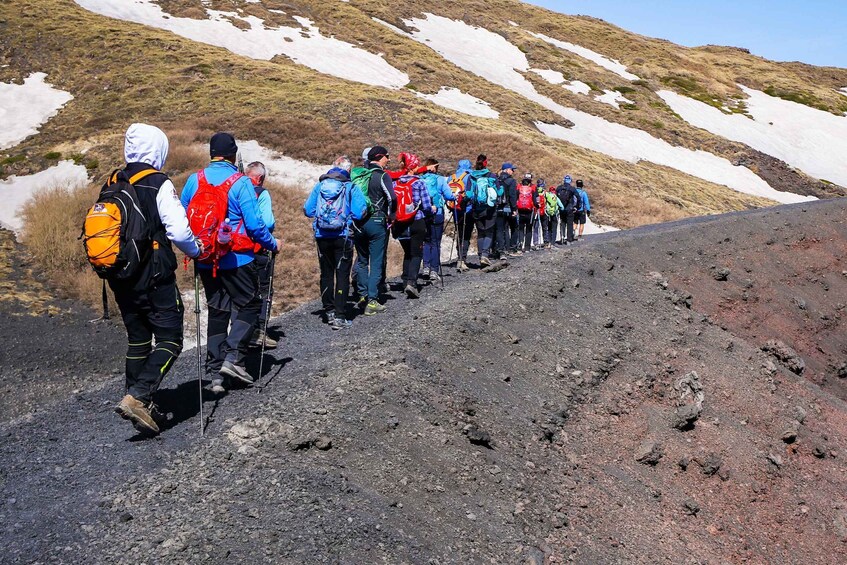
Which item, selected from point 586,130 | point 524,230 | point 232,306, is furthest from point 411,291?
point 586,130

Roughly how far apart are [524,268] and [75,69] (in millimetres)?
36061

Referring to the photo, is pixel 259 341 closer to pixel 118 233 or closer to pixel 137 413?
pixel 137 413

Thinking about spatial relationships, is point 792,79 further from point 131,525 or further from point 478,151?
point 131,525

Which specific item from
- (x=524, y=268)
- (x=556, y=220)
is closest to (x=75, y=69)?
(x=556, y=220)

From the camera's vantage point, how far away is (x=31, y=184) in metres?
26.4

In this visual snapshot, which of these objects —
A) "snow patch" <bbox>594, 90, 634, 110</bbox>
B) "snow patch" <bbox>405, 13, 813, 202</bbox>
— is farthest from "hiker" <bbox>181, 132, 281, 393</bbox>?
"snow patch" <bbox>594, 90, 634, 110</bbox>

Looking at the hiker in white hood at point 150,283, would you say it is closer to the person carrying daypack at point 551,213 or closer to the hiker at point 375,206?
the hiker at point 375,206

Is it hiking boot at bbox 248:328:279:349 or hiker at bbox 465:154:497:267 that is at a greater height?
hiker at bbox 465:154:497:267

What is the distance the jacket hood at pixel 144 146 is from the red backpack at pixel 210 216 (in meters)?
0.70

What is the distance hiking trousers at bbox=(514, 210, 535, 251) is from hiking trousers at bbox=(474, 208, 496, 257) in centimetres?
243

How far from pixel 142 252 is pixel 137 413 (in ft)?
4.69

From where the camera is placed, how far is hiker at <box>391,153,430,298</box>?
38.8ft

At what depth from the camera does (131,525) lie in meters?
5.04

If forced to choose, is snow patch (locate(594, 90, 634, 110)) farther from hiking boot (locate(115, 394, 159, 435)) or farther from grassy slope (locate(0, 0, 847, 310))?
hiking boot (locate(115, 394, 159, 435))
